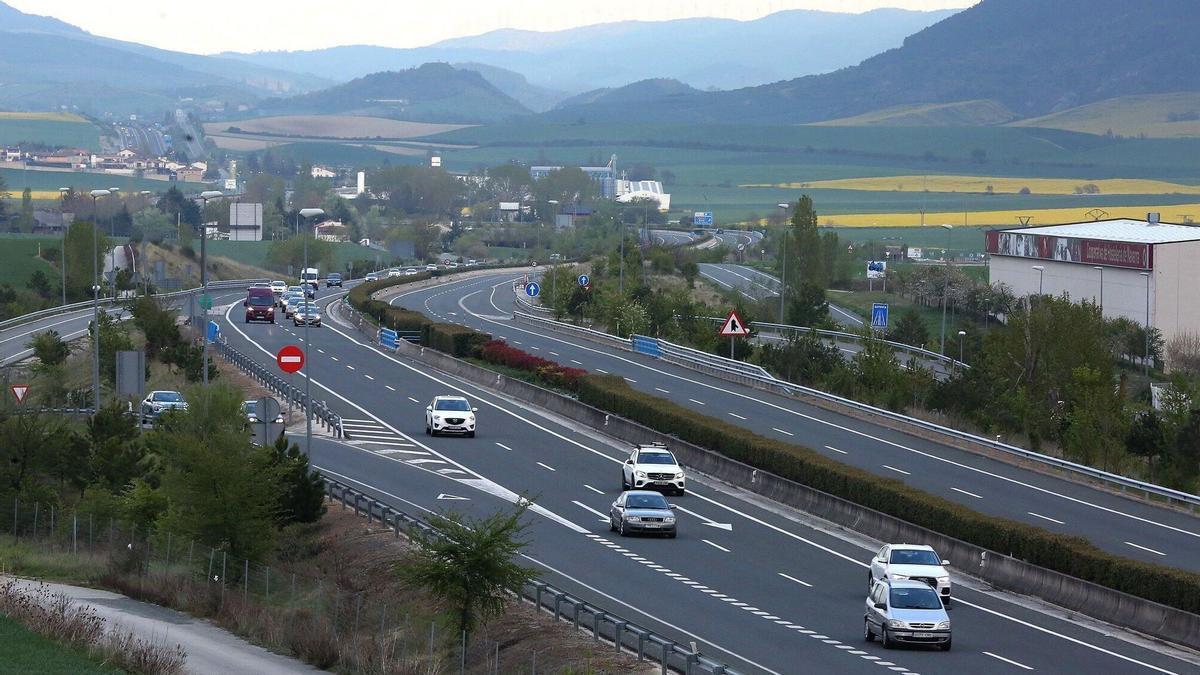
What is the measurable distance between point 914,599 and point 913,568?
3.84m

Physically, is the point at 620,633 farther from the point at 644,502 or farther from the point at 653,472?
the point at 653,472

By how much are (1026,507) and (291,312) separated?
239ft

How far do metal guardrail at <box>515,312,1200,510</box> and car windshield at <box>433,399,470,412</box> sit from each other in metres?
15.5

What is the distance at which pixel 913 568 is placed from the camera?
35344 millimetres

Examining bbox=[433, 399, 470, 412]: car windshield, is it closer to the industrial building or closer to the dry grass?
the dry grass

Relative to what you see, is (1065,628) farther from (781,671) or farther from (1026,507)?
(1026,507)

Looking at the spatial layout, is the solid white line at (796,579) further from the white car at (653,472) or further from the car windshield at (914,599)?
the white car at (653,472)

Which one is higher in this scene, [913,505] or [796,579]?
[913,505]

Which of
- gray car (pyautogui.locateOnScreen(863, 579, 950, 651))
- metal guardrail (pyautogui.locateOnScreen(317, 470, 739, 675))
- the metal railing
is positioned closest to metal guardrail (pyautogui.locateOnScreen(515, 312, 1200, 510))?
gray car (pyautogui.locateOnScreen(863, 579, 950, 651))

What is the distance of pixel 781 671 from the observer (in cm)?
2866

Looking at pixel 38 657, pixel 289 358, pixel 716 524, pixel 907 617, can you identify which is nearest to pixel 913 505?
pixel 716 524

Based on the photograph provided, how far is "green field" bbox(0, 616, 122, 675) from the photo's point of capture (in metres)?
28.6

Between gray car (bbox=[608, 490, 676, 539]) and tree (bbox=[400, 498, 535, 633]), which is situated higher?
tree (bbox=[400, 498, 535, 633])

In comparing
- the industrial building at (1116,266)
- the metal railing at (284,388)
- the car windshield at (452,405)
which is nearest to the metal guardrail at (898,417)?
the car windshield at (452,405)
